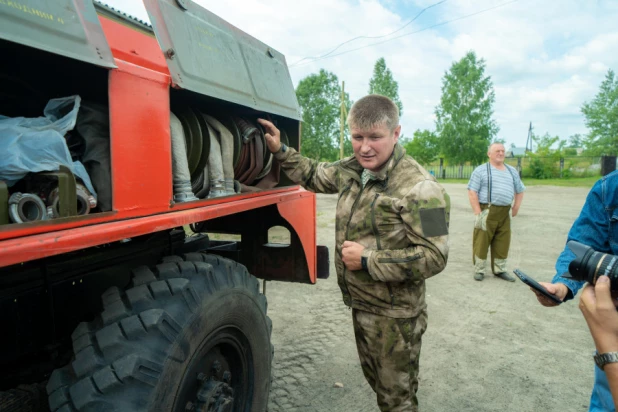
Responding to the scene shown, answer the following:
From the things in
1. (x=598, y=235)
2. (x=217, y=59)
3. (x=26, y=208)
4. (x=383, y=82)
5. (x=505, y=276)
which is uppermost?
(x=383, y=82)

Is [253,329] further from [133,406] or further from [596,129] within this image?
[596,129]

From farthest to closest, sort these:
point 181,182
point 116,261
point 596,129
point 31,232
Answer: point 596,129, point 116,261, point 181,182, point 31,232

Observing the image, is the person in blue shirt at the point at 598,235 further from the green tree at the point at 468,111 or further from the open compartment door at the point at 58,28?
the green tree at the point at 468,111

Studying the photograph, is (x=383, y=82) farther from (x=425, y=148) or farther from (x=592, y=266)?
(x=592, y=266)

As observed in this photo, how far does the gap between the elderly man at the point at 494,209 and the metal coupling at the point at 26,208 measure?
217 inches

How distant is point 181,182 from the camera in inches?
76.7

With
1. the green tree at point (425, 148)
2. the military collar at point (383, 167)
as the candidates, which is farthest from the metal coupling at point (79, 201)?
the green tree at point (425, 148)

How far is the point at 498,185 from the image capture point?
5852mm

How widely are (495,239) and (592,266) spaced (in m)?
4.94

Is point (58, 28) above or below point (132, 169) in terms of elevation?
above

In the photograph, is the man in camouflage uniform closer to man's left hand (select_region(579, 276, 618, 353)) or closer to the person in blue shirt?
the person in blue shirt

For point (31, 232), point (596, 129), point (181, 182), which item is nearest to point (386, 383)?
point (181, 182)

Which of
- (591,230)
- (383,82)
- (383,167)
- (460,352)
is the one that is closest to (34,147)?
(383,167)

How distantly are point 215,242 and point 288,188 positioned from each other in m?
0.90
